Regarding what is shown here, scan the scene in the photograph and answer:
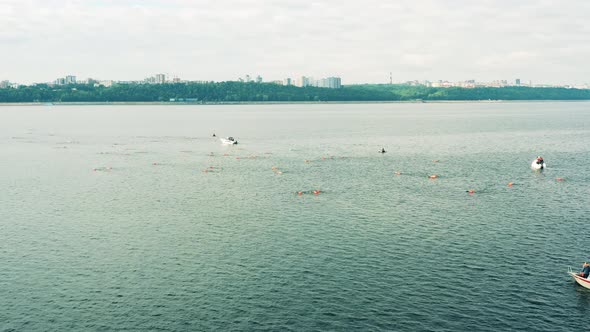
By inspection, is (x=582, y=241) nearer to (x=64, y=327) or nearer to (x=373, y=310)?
(x=373, y=310)

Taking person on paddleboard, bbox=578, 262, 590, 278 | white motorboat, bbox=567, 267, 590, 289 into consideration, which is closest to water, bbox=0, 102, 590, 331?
→ white motorboat, bbox=567, 267, 590, 289

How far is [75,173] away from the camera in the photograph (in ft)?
479

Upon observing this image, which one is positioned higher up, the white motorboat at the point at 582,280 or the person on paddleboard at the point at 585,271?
the person on paddleboard at the point at 585,271

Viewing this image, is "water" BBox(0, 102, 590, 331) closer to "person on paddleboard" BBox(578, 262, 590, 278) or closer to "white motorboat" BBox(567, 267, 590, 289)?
"white motorboat" BBox(567, 267, 590, 289)

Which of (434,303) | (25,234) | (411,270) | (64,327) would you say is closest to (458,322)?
(434,303)

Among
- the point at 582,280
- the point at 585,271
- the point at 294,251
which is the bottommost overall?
the point at 294,251

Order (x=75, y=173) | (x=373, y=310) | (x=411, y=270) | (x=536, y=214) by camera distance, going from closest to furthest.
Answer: (x=373, y=310) → (x=411, y=270) → (x=536, y=214) → (x=75, y=173)

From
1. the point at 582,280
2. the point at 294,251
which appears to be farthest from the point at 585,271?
the point at 294,251

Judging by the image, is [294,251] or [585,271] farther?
[294,251]

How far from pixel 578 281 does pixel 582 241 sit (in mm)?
18404

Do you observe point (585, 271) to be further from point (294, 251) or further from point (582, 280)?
point (294, 251)

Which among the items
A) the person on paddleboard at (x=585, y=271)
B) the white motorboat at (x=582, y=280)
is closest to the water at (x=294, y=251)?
the white motorboat at (x=582, y=280)

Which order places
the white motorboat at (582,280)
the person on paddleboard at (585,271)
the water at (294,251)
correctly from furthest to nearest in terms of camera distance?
the person on paddleboard at (585,271) → the white motorboat at (582,280) → the water at (294,251)

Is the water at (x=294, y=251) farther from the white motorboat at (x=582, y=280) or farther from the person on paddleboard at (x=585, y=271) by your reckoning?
the person on paddleboard at (x=585, y=271)
